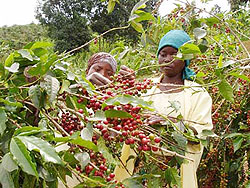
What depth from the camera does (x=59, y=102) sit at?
29.6 inches

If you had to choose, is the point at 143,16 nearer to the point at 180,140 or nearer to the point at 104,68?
the point at 180,140

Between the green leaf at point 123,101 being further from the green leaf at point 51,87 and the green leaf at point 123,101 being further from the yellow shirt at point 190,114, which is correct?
the yellow shirt at point 190,114

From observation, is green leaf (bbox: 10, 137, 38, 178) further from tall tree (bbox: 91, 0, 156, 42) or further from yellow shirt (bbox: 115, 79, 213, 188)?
tall tree (bbox: 91, 0, 156, 42)

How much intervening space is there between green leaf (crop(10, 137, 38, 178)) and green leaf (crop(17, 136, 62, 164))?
1 centimetres

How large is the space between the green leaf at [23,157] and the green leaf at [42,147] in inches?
0.5

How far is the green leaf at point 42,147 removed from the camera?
0.51 metres

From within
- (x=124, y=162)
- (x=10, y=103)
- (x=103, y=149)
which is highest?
(x=10, y=103)

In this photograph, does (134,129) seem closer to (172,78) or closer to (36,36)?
(172,78)

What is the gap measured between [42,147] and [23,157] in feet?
0.12

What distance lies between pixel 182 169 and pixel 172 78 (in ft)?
1.30

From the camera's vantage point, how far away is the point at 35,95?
624mm

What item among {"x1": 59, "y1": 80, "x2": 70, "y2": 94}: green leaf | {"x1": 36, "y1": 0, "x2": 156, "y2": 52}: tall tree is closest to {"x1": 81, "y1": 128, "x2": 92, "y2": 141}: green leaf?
{"x1": 59, "y1": 80, "x2": 70, "y2": 94}: green leaf

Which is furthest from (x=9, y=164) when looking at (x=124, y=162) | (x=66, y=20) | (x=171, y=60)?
(x=66, y=20)

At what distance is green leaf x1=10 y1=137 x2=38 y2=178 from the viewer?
19.2 inches
